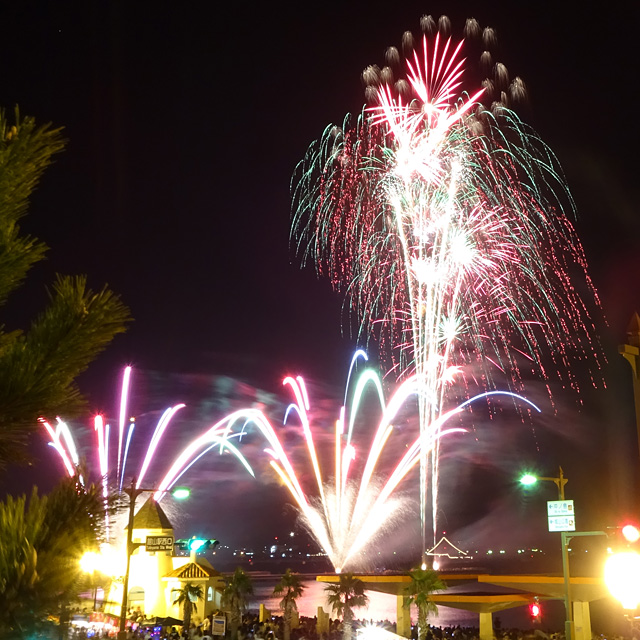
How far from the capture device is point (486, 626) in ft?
108

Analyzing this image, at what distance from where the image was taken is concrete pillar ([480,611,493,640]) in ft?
107

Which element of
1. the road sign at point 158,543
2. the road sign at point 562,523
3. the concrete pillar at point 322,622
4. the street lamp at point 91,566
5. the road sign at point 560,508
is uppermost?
the road sign at point 560,508

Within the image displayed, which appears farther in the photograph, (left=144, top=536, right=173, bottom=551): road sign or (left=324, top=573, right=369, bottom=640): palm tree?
(left=324, top=573, right=369, bottom=640): palm tree

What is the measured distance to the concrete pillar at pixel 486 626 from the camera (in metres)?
32.6

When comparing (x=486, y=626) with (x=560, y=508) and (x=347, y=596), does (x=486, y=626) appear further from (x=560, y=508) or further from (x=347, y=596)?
(x=560, y=508)

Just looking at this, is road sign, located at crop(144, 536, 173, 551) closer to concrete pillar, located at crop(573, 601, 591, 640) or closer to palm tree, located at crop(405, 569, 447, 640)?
palm tree, located at crop(405, 569, 447, 640)

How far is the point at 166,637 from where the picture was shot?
28.5 metres

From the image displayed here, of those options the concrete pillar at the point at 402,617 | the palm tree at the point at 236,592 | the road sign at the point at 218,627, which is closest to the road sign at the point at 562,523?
the road sign at the point at 218,627

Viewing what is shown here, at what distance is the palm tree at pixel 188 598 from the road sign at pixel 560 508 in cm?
2583

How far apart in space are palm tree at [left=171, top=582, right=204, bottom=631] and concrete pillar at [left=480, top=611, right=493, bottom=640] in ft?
50.2

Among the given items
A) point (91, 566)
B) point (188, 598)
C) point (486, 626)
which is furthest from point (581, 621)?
point (91, 566)

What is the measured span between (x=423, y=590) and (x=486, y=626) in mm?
3312

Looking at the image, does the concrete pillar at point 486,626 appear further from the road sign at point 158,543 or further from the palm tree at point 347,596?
the road sign at point 158,543

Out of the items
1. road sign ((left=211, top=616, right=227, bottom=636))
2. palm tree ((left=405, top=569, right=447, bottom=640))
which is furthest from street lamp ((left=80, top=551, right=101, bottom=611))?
palm tree ((left=405, top=569, right=447, bottom=640))
